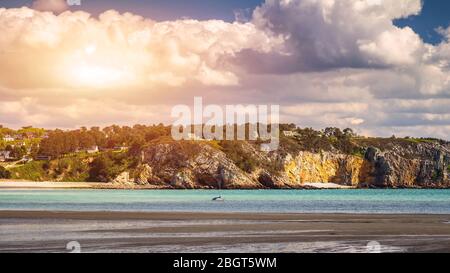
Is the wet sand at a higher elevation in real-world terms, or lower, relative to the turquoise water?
higher

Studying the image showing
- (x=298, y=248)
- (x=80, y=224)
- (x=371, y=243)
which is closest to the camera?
(x=298, y=248)

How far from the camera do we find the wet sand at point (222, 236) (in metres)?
28.1

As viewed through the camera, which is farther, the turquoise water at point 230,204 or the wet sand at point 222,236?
the turquoise water at point 230,204

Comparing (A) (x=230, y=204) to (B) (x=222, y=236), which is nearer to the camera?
(B) (x=222, y=236)

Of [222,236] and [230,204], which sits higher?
[222,236]

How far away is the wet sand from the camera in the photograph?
28094mm

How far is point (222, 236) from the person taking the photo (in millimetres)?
33344

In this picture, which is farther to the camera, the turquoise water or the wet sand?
the turquoise water

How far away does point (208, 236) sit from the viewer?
3334 centimetres

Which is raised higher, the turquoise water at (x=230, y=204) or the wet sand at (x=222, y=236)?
the wet sand at (x=222, y=236)

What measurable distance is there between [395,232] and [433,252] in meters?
9.71
